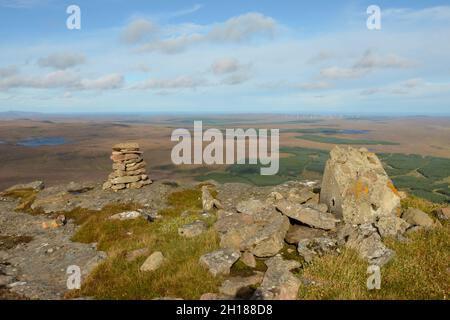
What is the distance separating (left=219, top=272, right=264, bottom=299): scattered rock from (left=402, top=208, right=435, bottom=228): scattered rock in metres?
9.81

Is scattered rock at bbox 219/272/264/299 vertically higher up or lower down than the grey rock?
higher up

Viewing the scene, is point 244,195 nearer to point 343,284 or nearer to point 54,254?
point 54,254

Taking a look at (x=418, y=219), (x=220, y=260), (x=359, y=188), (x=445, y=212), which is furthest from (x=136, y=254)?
(x=445, y=212)

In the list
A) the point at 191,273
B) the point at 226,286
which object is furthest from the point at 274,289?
the point at 191,273

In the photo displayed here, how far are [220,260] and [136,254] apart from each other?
4.59 meters

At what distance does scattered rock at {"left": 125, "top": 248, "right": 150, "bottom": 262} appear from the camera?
15350 millimetres

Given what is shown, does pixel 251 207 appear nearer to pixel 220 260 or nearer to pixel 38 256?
pixel 220 260

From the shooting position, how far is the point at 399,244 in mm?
14750

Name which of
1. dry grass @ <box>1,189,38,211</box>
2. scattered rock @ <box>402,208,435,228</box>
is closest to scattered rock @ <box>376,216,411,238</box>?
scattered rock @ <box>402,208,435,228</box>

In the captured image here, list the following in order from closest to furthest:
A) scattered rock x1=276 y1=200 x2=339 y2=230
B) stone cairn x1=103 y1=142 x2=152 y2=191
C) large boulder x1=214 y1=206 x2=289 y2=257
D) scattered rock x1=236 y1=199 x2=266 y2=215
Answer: large boulder x1=214 y1=206 x2=289 y2=257
scattered rock x1=276 y1=200 x2=339 y2=230
scattered rock x1=236 y1=199 x2=266 y2=215
stone cairn x1=103 y1=142 x2=152 y2=191

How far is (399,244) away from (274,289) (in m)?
7.05

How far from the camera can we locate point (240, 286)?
37.8 ft

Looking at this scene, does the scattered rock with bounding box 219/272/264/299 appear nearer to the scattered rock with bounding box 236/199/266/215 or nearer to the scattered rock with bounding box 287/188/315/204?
the scattered rock with bounding box 236/199/266/215

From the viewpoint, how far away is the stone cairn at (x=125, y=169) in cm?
3362
